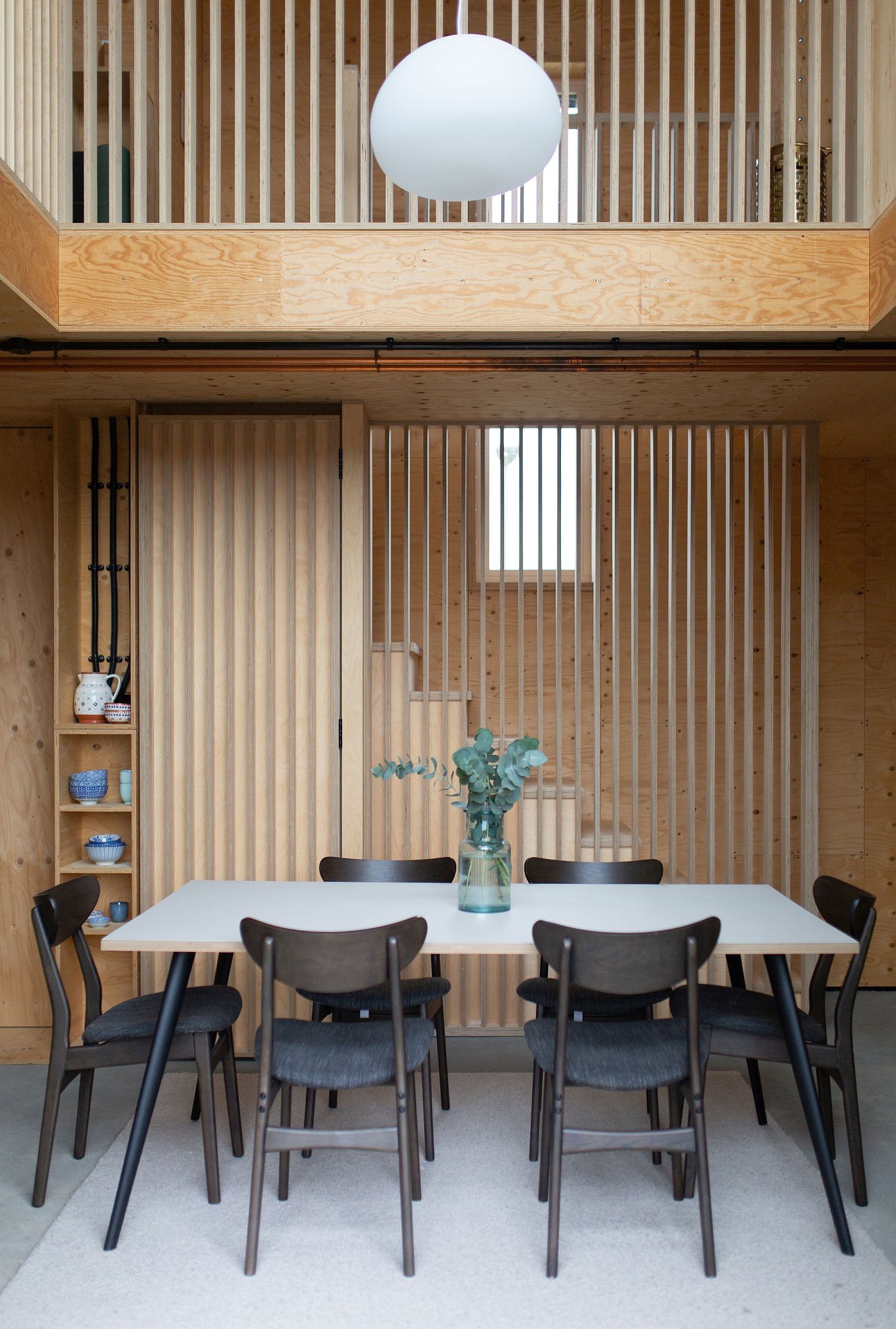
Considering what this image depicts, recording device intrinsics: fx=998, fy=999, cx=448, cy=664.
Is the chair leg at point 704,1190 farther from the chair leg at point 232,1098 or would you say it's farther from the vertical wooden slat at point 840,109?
the vertical wooden slat at point 840,109

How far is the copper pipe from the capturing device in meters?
3.28

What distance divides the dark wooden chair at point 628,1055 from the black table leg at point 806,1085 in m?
0.28

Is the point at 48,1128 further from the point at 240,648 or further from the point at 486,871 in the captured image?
the point at 240,648

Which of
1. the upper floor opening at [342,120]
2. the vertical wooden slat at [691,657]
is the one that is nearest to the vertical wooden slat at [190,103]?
the upper floor opening at [342,120]

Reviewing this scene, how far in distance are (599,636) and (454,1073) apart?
1.75 meters

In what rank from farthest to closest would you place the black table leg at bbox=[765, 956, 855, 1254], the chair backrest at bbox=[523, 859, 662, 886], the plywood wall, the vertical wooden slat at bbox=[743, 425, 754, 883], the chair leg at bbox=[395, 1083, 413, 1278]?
the plywood wall, the vertical wooden slat at bbox=[743, 425, 754, 883], the chair backrest at bbox=[523, 859, 662, 886], the black table leg at bbox=[765, 956, 855, 1254], the chair leg at bbox=[395, 1083, 413, 1278]

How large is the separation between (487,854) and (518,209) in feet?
7.07

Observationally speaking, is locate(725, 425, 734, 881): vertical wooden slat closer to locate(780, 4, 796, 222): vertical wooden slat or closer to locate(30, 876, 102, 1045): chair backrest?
locate(780, 4, 796, 222): vertical wooden slat

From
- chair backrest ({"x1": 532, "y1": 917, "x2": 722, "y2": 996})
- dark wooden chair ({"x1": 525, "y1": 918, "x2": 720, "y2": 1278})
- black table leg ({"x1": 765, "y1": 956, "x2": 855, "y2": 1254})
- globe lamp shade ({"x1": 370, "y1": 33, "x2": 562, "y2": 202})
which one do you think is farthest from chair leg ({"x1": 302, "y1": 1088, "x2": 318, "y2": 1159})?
globe lamp shade ({"x1": 370, "y1": 33, "x2": 562, "y2": 202})

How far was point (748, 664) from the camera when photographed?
4.03m

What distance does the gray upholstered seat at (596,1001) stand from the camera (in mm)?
3033

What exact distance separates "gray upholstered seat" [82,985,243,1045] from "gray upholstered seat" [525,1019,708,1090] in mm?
874

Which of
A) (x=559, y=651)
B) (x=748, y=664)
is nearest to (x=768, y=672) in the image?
(x=748, y=664)

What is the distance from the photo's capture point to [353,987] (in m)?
2.43
